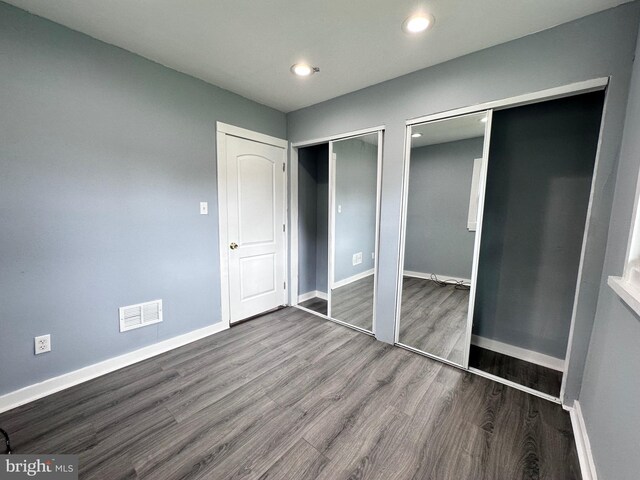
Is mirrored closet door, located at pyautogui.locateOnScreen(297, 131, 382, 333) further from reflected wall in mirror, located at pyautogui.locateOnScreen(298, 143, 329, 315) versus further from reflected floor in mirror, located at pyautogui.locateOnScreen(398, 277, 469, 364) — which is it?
reflected floor in mirror, located at pyautogui.locateOnScreen(398, 277, 469, 364)

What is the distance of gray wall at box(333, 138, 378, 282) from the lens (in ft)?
10.9

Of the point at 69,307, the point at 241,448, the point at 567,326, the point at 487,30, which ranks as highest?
the point at 487,30

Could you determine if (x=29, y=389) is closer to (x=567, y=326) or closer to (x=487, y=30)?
(x=487, y=30)

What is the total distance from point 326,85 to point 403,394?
9.10ft

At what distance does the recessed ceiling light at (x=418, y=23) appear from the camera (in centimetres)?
154

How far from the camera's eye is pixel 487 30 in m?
1.65

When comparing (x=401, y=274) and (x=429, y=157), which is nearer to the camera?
(x=401, y=274)

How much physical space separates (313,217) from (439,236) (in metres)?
1.72

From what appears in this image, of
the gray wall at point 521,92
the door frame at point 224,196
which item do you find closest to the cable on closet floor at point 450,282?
the gray wall at point 521,92

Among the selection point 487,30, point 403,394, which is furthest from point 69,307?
point 487,30

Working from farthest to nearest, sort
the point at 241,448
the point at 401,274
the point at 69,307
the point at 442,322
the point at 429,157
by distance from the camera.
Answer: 1. the point at 429,157
2. the point at 442,322
3. the point at 401,274
4. the point at 69,307
5. the point at 241,448

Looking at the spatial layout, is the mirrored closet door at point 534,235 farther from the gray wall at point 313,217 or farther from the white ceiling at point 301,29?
the gray wall at point 313,217

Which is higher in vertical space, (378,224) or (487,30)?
(487,30)

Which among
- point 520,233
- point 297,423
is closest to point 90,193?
point 297,423
